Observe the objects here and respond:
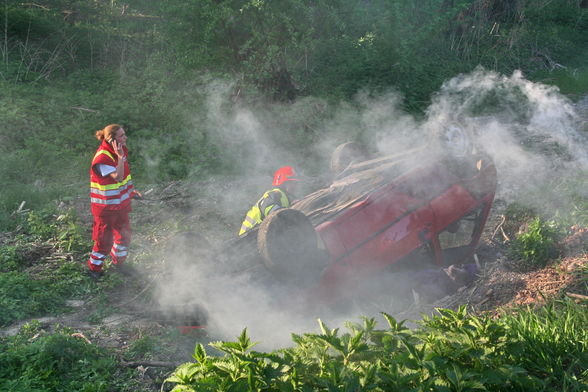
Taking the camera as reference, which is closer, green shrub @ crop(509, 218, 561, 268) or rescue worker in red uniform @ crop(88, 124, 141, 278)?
green shrub @ crop(509, 218, 561, 268)

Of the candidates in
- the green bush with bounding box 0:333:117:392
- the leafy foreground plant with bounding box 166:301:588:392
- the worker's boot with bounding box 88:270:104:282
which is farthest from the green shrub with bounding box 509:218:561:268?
the worker's boot with bounding box 88:270:104:282

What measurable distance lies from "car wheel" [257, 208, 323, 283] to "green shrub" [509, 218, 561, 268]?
276cm

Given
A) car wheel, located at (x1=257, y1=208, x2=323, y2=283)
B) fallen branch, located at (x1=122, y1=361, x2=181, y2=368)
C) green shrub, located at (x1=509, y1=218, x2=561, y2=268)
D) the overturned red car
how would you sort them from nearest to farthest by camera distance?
fallen branch, located at (x1=122, y1=361, x2=181, y2=368)
car wheel, located at (x1=257, y1=208, x2=323, y2=283)
the overturned red car
green shrub, located at (x1=509, y1=218, x2=561, y2=268)

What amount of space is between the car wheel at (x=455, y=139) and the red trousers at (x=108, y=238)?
4097 millimetres

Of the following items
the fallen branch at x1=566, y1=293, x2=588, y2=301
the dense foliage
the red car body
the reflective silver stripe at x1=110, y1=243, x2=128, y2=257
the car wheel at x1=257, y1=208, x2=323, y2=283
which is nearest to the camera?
the fallen branch at x1=566, y1=293, x2=588, y2=301

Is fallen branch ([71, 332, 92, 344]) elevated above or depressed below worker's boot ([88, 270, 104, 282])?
above

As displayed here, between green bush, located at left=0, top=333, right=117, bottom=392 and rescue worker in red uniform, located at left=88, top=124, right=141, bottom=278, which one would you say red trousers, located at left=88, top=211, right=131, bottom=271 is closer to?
rescue worker in red uniform, located at left=88, top=124, right=141, bottom=278

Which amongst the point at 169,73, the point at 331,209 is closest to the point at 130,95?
the point at 169,73

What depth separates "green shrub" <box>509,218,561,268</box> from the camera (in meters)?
6.14

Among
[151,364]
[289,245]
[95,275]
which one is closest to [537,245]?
[289,245]

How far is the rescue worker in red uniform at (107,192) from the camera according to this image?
6.45 meters

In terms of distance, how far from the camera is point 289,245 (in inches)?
195

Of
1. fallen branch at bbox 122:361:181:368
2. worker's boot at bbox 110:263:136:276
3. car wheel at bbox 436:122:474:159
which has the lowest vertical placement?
worker's boot at bbox 110:263:136:276

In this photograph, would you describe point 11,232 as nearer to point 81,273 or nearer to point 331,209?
point 81,273
